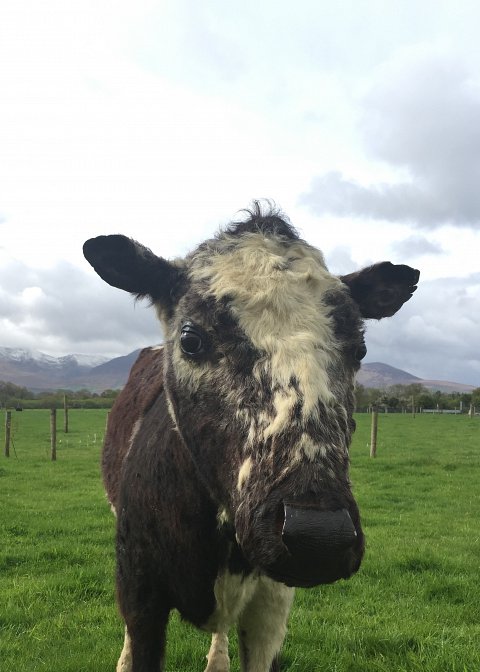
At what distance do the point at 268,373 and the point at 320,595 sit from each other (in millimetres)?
5925

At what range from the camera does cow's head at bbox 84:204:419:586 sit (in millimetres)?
2260

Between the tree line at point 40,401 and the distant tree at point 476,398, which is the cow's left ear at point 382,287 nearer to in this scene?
the tree line at point 40,401

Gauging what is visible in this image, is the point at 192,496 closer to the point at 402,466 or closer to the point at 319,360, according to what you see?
the point at 319,360

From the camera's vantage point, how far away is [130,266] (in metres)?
3.71

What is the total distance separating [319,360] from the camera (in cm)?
276

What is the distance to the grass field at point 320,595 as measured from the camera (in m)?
5.61

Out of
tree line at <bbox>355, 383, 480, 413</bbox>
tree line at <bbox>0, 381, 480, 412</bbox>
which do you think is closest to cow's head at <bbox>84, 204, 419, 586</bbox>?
tree line at <bbox>0, 381, 480, 412</bbox>

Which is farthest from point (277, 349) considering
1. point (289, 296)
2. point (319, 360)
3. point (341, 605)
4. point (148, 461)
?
point (341, 605)

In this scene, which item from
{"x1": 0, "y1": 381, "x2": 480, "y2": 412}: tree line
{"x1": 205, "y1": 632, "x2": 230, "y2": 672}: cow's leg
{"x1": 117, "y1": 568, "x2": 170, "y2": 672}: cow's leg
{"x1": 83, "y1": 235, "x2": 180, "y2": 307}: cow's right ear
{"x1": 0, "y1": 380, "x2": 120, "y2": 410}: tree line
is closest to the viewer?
{"x1": 83, "y1": 235, "x2": 180, "y2": 307}: cow's right ear

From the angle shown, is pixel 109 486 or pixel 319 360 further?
pixel 109 486

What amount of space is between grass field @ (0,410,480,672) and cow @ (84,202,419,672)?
1580 mm

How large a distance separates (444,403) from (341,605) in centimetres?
7977

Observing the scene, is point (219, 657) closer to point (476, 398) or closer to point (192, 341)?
point (192, 341)

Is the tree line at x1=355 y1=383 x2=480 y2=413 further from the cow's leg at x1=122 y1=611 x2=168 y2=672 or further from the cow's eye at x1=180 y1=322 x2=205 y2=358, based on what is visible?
the cow's eye at x1=180 y1=322 x2=205 y2=358
